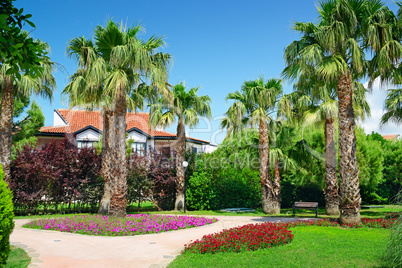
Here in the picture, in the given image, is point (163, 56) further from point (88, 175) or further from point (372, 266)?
point (372, 266)

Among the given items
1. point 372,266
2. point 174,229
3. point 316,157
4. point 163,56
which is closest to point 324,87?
point 316,157

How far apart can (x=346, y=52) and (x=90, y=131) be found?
2171 cm

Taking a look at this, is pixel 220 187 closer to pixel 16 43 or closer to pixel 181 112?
pixel 181 112

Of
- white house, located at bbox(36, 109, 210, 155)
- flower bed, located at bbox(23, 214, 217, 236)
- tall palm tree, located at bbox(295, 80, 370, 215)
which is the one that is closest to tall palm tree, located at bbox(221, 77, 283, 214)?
tall palm tree, located at bbox(295, 80, 370, 215)

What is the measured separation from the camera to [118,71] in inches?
555

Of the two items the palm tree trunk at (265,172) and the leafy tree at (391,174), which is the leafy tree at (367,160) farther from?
the palm tree trunk at (265,172)

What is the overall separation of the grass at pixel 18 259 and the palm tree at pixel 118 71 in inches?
213

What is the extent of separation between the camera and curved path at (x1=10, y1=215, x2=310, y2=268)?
7.77 meters

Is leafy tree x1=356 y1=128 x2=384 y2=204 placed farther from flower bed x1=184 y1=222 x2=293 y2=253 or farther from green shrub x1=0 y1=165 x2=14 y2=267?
green shrub x1=0 y1=165 x2=14 y2=267

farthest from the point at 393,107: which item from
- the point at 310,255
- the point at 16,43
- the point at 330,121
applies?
the point at 16,43

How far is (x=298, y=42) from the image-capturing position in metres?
14.5

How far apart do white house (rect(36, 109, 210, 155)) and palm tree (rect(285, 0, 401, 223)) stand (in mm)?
16711

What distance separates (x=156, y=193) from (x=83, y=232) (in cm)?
881

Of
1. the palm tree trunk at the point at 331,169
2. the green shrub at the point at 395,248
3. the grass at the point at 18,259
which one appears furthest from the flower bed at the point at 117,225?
the green shrub at the point at 395,248
